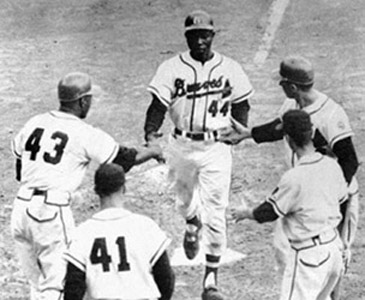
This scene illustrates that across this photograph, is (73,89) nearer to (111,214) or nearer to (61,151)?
(61,151)

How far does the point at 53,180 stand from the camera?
7.51 metres

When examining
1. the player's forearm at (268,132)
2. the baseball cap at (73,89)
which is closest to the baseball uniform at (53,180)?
the baseball cap at (73,89)

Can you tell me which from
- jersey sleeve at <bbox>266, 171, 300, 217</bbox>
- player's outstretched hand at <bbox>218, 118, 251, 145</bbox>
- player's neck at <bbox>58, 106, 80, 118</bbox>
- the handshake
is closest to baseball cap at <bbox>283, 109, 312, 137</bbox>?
jersey sleeve at <bbox>266, 171, 300, 217</bbox>

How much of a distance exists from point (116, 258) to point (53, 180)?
5.59 feet

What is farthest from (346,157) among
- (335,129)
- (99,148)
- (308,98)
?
(99,148)

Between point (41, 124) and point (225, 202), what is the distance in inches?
76.8

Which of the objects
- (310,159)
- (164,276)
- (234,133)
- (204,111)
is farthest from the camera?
(204,111)

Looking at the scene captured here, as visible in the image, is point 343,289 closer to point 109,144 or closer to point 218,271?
point 218,271

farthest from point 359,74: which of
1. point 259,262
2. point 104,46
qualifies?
point 259,262

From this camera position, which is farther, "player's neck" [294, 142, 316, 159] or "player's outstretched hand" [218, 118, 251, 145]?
"player's outstretched hand" [218, 118, 251, 145]

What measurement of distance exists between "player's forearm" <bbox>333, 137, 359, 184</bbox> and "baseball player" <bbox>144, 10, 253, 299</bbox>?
4.93 feet

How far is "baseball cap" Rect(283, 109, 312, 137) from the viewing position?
6891mm

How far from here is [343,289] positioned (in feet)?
28.3

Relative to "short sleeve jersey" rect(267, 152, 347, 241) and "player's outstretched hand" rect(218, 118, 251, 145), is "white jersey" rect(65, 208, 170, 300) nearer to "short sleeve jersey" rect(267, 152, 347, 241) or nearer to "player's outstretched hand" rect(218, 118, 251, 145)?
"short sleeve jersey" rect(267, 152, 347, 241)
